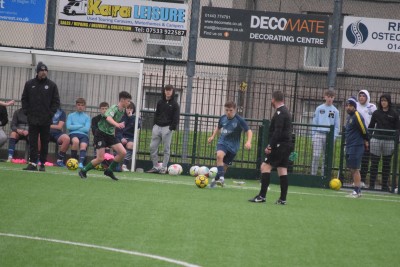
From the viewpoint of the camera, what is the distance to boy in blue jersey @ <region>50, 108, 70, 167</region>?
21.3 meters

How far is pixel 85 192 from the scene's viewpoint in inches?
587

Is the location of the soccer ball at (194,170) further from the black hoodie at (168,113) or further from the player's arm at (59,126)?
the player's arm at (59,126)

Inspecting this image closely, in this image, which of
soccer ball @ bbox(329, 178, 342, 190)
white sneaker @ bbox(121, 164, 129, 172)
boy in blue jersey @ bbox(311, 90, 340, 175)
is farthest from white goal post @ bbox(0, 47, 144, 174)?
soccer ball @ bbox(329, 178, 342, 190)

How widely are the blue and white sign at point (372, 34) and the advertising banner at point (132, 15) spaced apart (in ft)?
12.5

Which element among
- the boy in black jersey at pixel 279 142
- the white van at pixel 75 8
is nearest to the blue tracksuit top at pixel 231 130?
the boy in black jersey at pixel 279 142

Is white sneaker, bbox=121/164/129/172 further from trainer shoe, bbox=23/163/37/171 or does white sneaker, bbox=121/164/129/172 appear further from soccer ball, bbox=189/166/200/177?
trainer shoe, bbox=23/163/37/171

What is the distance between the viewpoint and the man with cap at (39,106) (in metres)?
18.1

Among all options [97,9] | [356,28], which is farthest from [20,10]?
[356,28]

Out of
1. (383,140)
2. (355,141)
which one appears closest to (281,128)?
(355,141)

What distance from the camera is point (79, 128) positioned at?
70.4 feet

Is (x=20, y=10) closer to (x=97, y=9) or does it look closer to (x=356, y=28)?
(x=97, y=9)

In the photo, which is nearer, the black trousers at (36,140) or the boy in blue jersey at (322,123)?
the black trousers at (36,140)

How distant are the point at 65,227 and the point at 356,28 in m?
12.9

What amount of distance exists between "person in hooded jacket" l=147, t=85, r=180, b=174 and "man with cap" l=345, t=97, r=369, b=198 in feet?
14.2
